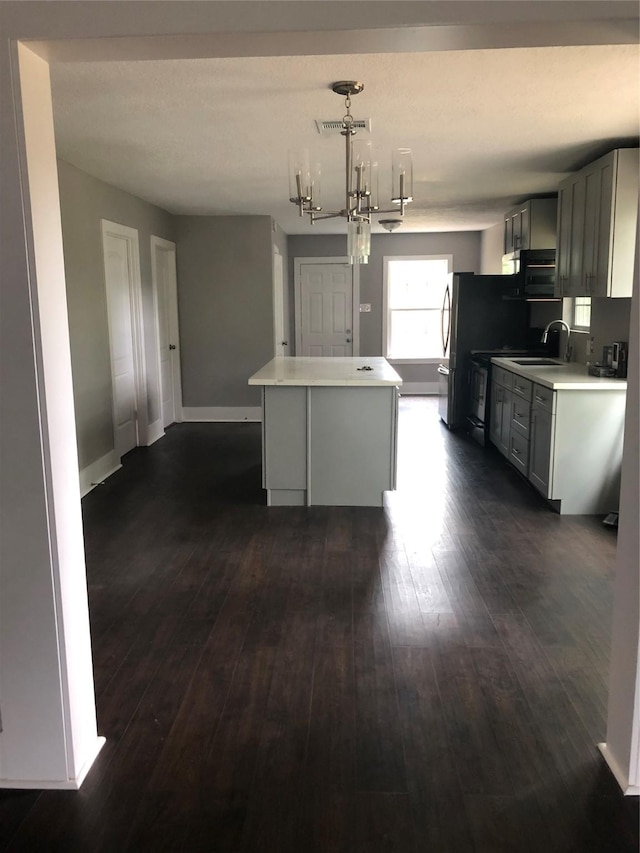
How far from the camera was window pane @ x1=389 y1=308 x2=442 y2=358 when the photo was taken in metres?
9.62

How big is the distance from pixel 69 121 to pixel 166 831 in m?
3.55

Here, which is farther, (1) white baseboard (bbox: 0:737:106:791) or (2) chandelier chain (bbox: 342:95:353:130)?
(2) chandelier chain (bbox: 342:95:353:130)

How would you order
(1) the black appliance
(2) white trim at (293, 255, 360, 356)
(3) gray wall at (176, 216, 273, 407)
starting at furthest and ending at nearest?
1. (2) white trim at (293, 255, 360, 356)
2. (3) gray wall at (176, 216, 273, 407)
3. (1) the black appliance

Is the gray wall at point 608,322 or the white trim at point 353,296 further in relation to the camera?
the white trim at point 353,296

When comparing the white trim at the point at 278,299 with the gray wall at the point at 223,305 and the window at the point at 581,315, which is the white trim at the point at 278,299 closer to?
the gray wall at the point at 223,305

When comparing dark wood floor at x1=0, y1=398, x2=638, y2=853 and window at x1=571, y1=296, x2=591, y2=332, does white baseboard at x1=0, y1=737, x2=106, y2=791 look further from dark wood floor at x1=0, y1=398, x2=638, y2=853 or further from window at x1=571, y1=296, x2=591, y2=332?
window at x1=571, y1=296, x2=591, y2=332

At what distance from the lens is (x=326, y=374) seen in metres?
4.68

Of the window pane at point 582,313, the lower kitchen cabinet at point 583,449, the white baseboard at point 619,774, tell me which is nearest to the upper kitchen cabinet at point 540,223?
the window pane at point 582,313

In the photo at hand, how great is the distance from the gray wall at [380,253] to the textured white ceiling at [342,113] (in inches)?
142

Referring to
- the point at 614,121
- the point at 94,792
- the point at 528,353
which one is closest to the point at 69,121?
the point at 614,121

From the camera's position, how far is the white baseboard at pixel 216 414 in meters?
7.70

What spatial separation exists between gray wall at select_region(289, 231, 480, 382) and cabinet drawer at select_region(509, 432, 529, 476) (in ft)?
14.3

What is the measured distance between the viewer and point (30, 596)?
72.6 inches

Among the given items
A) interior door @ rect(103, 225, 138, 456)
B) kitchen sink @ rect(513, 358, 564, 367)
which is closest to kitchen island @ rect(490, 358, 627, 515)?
kitchen sink @ rect(513, 358, 564, 367)
